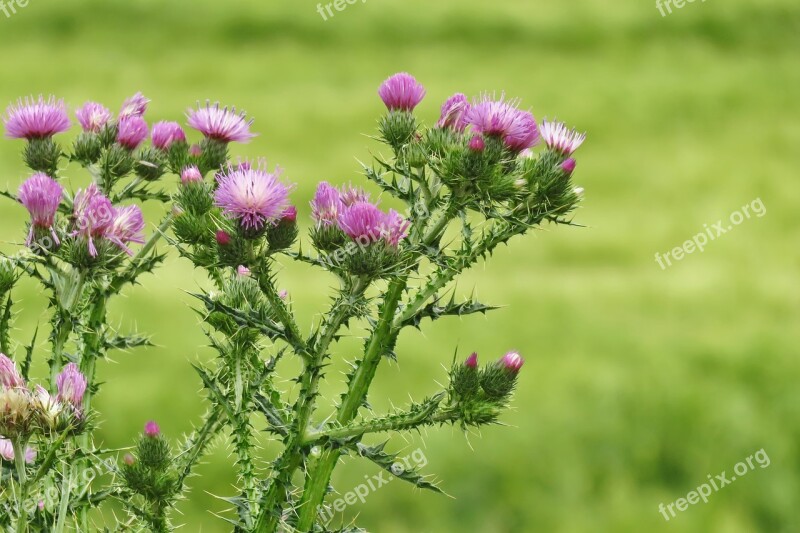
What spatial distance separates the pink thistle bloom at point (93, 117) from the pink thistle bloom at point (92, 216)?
0.29 m

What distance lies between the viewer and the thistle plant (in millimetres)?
1124

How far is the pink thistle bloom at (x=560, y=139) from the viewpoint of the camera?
1.35 metres

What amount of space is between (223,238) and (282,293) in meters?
0.18

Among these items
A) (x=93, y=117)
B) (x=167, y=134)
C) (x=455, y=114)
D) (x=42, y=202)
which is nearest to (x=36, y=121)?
(x=93, y=117)

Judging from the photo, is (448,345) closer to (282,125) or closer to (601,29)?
(282,125)

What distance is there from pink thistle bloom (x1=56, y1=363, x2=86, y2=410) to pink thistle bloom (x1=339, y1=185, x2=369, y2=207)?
360mm

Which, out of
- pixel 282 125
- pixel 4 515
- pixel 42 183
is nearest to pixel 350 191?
pixel 42 183

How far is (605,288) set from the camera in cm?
752

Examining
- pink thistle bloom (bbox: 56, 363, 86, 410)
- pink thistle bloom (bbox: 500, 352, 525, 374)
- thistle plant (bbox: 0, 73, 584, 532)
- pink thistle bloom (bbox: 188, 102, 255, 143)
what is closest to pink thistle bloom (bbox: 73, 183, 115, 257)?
thistle plant (bbox: 0, 73, 584, 532)

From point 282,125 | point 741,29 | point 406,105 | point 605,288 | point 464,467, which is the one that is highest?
point 741,29

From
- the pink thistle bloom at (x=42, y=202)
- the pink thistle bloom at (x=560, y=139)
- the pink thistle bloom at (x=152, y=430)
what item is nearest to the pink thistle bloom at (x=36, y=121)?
the pink thistle bloom at (x=42, y=202)

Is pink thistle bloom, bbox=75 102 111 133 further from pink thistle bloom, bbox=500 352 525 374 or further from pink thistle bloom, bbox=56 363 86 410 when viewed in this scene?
pink thistle bloom, bbox=500 352 525 374

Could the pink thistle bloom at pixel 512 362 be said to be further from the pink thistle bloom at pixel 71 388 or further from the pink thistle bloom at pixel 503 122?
the pink thistle bloom at pixel 71 388

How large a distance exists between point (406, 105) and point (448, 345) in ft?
16.6
